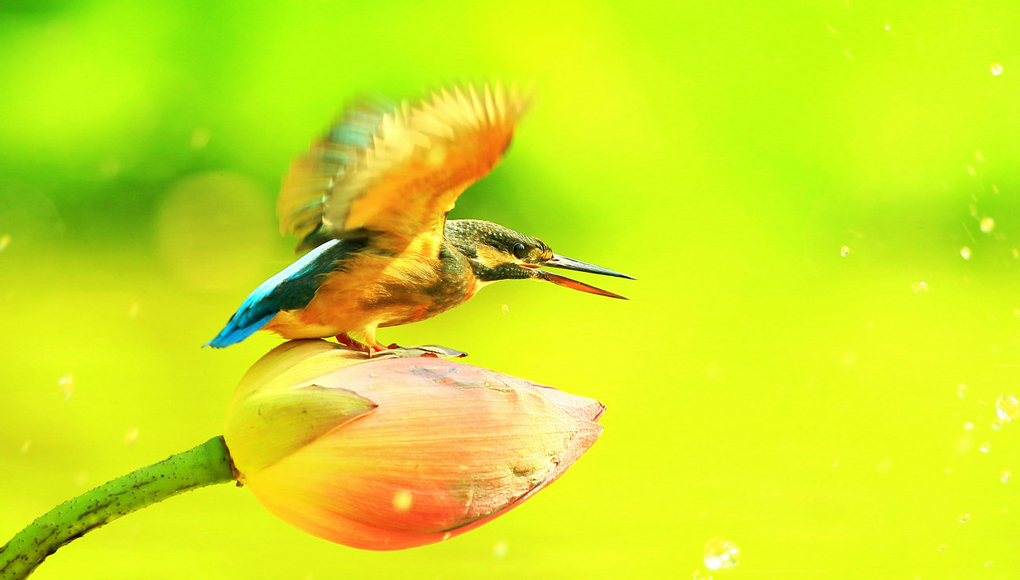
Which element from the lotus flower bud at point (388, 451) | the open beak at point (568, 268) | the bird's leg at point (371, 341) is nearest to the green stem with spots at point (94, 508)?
the lotus flower bud at point (388, 451)

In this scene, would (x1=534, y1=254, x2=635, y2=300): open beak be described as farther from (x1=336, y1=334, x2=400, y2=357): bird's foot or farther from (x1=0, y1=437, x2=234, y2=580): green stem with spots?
(x1=0, y1=437, x2=234, y2=580): green stem with spots

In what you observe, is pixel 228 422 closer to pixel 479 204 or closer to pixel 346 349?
pixel 346 349

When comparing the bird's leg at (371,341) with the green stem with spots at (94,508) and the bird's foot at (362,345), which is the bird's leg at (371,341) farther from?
the green stem with spots at (94,508)

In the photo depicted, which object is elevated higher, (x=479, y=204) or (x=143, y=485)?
(x=479, y=204)

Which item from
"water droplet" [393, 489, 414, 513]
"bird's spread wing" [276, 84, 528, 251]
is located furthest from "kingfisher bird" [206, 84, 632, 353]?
"water droplet" [393, 489, 414, 513]

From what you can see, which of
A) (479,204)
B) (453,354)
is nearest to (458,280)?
(453,354)

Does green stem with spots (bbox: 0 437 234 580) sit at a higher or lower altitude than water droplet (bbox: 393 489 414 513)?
lower
